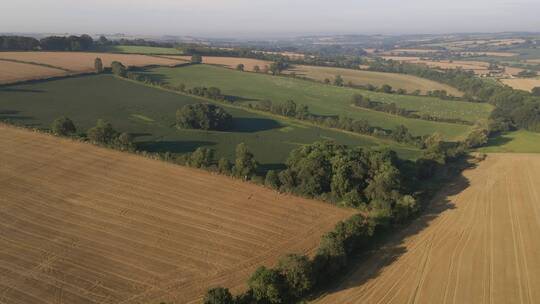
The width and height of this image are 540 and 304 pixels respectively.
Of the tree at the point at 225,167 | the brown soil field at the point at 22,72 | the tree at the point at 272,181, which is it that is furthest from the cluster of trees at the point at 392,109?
the brown soil field at the point at 22,72

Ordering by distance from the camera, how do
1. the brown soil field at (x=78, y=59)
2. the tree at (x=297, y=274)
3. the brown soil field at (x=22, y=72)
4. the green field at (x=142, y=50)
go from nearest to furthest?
the tree at (x=297, y=274) < the brown soil field at (x=22, y=72) < the brown soil field at (x=78, y=59) < the green field at (x=142, y=50)

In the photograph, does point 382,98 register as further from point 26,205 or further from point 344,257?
point 26,205

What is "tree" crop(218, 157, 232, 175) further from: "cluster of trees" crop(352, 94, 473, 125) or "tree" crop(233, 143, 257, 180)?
"cluster of trees" crop(352, 94, 473, 125)

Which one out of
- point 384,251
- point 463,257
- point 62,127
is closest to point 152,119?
point 62,127

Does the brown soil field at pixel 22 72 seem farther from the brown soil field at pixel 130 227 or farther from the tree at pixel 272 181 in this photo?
the tree at pixel 272 181

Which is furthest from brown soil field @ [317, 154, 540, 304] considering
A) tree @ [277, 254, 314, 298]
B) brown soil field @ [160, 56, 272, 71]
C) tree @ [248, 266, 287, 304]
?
brown soil field @ [160, 56, 272, 71]

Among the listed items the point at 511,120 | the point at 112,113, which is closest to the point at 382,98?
the point at 511,120
